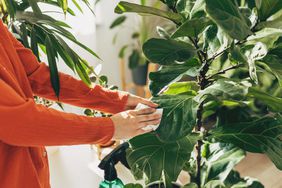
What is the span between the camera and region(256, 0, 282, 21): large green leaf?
62 centimetres

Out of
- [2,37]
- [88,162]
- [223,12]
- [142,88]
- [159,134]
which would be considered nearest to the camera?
[223,12]

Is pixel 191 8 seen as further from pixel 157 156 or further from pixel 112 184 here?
pixel 112 184

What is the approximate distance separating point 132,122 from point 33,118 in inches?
7.6

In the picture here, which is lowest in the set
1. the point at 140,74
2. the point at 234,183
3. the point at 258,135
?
the point at 140,74

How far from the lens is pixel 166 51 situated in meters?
0.72

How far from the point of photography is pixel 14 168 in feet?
2.61

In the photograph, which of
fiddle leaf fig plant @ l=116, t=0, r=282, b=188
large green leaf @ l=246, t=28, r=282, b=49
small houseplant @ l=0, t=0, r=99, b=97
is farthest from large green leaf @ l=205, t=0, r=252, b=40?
small houseplant @ l=0, t=0, r=99, b=97

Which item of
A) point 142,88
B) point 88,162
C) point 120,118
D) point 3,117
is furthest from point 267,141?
point 142,88

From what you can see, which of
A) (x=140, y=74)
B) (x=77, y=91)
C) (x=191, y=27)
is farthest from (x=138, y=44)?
(x=191, y=27)

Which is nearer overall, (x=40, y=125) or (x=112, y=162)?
(x=40, y=125)

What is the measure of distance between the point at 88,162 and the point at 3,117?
2.43ft

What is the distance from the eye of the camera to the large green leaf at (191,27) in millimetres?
666

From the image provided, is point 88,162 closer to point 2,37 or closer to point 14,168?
point 14,168

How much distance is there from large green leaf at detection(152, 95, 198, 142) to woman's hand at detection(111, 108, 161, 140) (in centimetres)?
5
